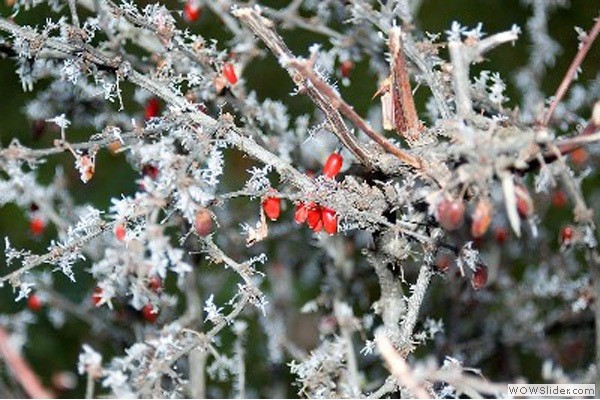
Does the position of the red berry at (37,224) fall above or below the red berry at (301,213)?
above

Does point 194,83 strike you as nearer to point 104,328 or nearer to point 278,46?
point 278,46

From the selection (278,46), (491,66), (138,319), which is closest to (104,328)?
(138,319)

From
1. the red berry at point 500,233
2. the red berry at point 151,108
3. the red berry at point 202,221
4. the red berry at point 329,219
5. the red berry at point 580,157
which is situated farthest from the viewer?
the red berry at point 500,233

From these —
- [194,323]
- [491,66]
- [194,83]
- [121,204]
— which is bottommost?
[121,204]

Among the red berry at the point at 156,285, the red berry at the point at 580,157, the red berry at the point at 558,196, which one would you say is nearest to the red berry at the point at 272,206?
the red berry at the point at 156,285

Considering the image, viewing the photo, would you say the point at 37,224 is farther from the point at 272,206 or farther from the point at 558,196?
the point at 558,196

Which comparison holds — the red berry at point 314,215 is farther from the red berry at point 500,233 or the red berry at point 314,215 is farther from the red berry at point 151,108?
the red berry at point 500,233
